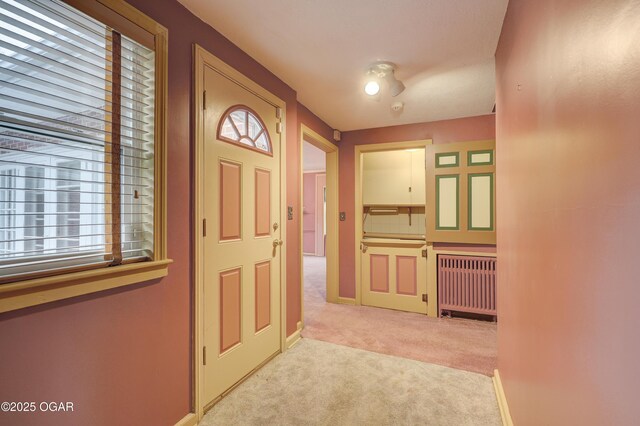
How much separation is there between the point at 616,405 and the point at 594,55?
772 mm

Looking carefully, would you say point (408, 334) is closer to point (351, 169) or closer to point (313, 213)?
point (351, 169)

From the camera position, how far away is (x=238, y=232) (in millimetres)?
2098

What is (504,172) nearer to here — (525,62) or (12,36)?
(525,62)

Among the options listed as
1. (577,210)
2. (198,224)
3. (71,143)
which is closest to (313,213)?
(198,224)

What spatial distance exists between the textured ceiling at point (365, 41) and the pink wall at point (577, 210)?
0.49m

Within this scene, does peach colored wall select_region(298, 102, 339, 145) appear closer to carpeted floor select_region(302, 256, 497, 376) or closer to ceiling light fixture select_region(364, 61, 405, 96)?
ceiling light fixture select_region(364, 61, 405, 96)

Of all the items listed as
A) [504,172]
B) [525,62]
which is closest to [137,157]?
[525,62]

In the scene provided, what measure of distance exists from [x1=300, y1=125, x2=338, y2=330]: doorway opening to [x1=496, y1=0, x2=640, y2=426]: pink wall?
200 cm

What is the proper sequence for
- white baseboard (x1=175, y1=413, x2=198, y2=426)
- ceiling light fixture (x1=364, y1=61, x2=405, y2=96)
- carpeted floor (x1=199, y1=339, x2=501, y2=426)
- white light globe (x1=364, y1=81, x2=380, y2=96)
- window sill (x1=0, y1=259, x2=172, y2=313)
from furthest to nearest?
white light globe (x1=364, y1=81, x2=380, y2=96) → ceiling light fixture (x1=364, y1=61, x2=405, y2=96) → carpeted floor (x1=199, y1=339, x2=501, y2=426) → white baseboard (x1=175, y1=413, x2=198, y2=426) → window sill (x1=0, y1=259, x2=172, y2=313)

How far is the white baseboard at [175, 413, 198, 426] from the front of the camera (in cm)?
162

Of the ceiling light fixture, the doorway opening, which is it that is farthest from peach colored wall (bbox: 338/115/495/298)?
the ceiling light fixture

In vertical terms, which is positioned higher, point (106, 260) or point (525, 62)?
point (525, 62)

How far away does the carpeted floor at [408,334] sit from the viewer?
2529 mm

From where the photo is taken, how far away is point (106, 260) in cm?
133
